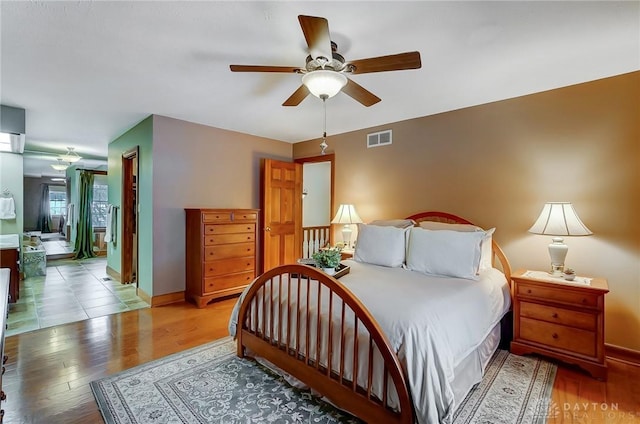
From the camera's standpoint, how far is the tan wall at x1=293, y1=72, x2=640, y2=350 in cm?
252

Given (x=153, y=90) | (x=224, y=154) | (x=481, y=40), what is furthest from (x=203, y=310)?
(x=481, y=40)

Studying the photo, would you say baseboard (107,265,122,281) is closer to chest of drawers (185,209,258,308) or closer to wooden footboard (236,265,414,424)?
chest of drawers (185,209,258,308)

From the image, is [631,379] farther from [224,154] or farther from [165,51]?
[224,154]

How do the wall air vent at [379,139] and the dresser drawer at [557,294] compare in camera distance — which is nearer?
the dresser drawer at [557,294]

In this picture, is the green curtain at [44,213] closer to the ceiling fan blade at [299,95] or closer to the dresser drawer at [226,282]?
the dresser drawer at [226,282]

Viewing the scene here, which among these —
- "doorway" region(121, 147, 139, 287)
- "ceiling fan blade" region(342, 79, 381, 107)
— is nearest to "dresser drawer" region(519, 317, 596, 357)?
"ceiling fan blade" region(342, 79, 381, 107)

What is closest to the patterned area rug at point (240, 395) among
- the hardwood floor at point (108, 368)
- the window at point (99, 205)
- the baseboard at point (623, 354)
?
the hardwood floor at point (108, 368)

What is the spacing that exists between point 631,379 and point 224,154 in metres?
4.90

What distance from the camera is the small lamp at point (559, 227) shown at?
2475mm

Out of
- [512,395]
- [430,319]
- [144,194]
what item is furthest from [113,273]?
[512,395]

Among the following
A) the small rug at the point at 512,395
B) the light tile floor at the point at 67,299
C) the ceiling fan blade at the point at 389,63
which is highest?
the ceiling fan blade at the point at 389,63

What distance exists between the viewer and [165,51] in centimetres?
221

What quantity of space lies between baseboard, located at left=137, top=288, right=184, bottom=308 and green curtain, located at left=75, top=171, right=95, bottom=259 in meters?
4.19

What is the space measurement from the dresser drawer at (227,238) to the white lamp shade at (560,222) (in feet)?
11.0
